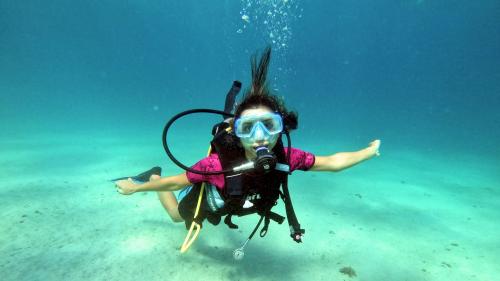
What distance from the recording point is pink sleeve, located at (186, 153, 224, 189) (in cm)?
310

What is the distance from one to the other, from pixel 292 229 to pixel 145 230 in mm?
3311

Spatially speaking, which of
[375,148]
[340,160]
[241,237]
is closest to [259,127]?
[340,160]

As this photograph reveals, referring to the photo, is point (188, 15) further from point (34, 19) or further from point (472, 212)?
point (472, 212)

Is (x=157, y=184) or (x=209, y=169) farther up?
(x=209, y=169)

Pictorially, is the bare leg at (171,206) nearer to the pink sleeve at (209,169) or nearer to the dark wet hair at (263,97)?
the pink sleeve at (209,169)

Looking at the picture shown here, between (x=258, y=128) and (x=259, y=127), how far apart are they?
2 cm

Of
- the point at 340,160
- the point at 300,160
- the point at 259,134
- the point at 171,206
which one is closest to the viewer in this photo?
the point at 259,134

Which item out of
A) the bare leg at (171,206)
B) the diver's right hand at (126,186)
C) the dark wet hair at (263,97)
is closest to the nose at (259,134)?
the dark wet hair at (263,97)

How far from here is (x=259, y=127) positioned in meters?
2.84

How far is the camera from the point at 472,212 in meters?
7.97

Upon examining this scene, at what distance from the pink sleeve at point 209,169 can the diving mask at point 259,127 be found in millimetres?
471

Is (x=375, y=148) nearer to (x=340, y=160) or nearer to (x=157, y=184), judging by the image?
(x=340, y=160)

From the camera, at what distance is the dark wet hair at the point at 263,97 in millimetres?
3180

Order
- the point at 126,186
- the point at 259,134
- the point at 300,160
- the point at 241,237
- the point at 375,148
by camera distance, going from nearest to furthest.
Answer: the point at 259,134
the point at 126,186
the point at 300,160
the point at 375,148
the point at 241,237
